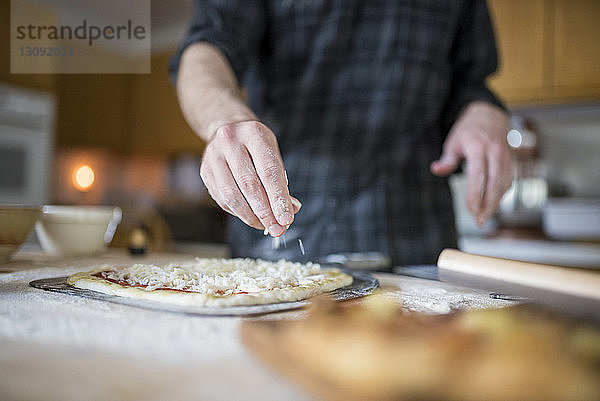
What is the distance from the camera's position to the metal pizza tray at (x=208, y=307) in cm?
49

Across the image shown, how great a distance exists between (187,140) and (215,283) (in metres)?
3.11

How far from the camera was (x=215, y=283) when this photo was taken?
1.90ft

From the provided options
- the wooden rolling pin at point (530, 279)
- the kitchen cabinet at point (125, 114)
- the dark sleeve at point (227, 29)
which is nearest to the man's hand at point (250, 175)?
the wooden rolling pin at point (530, 279)

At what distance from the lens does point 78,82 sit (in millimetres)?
3586

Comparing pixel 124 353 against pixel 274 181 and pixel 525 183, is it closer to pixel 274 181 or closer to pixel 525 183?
pixel 274 181

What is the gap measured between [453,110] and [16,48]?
258cm

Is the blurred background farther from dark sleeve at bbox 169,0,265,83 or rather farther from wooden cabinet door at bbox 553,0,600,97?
dark sleeve at bbox 169,0,265,83

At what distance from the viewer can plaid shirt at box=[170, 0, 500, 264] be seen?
1.04 m

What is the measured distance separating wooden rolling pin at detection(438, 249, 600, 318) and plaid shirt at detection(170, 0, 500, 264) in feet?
1.36

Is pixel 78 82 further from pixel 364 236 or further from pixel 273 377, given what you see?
pixel 273 377

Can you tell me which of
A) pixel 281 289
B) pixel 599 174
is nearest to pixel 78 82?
pixel 599 174

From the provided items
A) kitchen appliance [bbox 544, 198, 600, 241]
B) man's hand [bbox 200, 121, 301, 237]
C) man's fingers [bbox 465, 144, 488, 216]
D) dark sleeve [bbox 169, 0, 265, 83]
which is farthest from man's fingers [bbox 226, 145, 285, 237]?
kitchen appliance [bbox 544, 198, 600, 241]

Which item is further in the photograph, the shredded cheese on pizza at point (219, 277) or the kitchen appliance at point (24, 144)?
the kitchen appliance at point (24, 144)

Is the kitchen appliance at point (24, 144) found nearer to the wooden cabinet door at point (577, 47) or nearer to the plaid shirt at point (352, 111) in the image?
the plaid shirt at point (352, 111)
